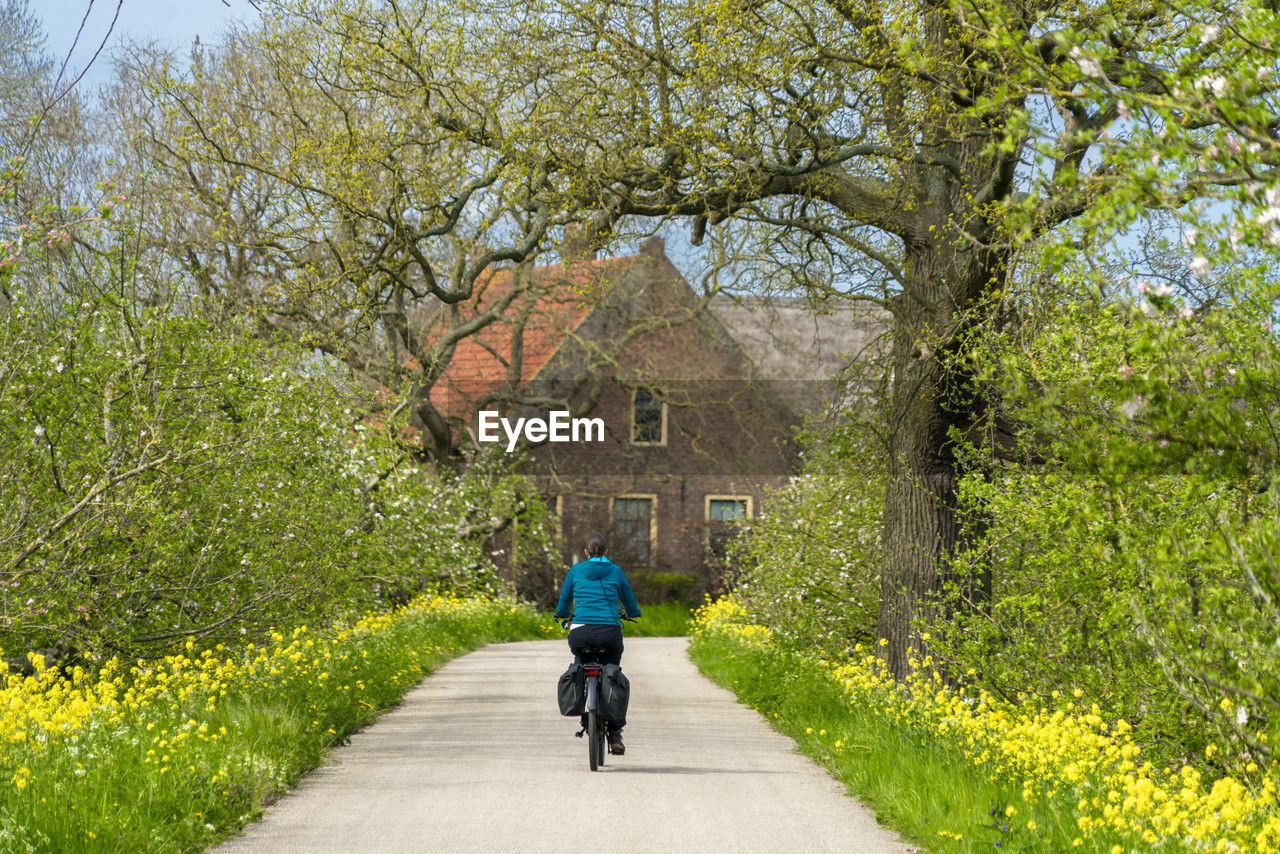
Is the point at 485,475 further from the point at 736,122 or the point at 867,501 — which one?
the point at 736,122

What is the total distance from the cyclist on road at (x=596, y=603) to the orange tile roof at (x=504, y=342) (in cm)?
1597

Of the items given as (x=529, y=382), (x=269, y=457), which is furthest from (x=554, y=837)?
(x=529, y=382)

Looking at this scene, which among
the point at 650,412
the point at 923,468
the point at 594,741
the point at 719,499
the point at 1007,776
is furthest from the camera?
the point at 719,499

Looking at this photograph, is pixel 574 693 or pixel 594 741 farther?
pixel 574 693

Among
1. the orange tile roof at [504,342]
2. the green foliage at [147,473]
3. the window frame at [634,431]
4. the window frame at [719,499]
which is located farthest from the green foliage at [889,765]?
the window frame at [719,499]

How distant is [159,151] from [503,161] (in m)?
10.7

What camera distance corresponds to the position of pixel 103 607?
1067cm

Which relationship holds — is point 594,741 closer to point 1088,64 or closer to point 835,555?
point 835,555

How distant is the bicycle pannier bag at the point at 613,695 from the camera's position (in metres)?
10.2

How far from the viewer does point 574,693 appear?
415 inches

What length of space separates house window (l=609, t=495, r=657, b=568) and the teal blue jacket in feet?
86.7

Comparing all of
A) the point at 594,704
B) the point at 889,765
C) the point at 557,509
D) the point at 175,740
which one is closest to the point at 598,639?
the point at 594,704

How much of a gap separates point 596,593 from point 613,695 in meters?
0.89

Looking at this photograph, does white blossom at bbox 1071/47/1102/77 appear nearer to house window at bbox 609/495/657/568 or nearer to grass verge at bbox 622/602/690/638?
grass verge at bbox 622/602/690/638
